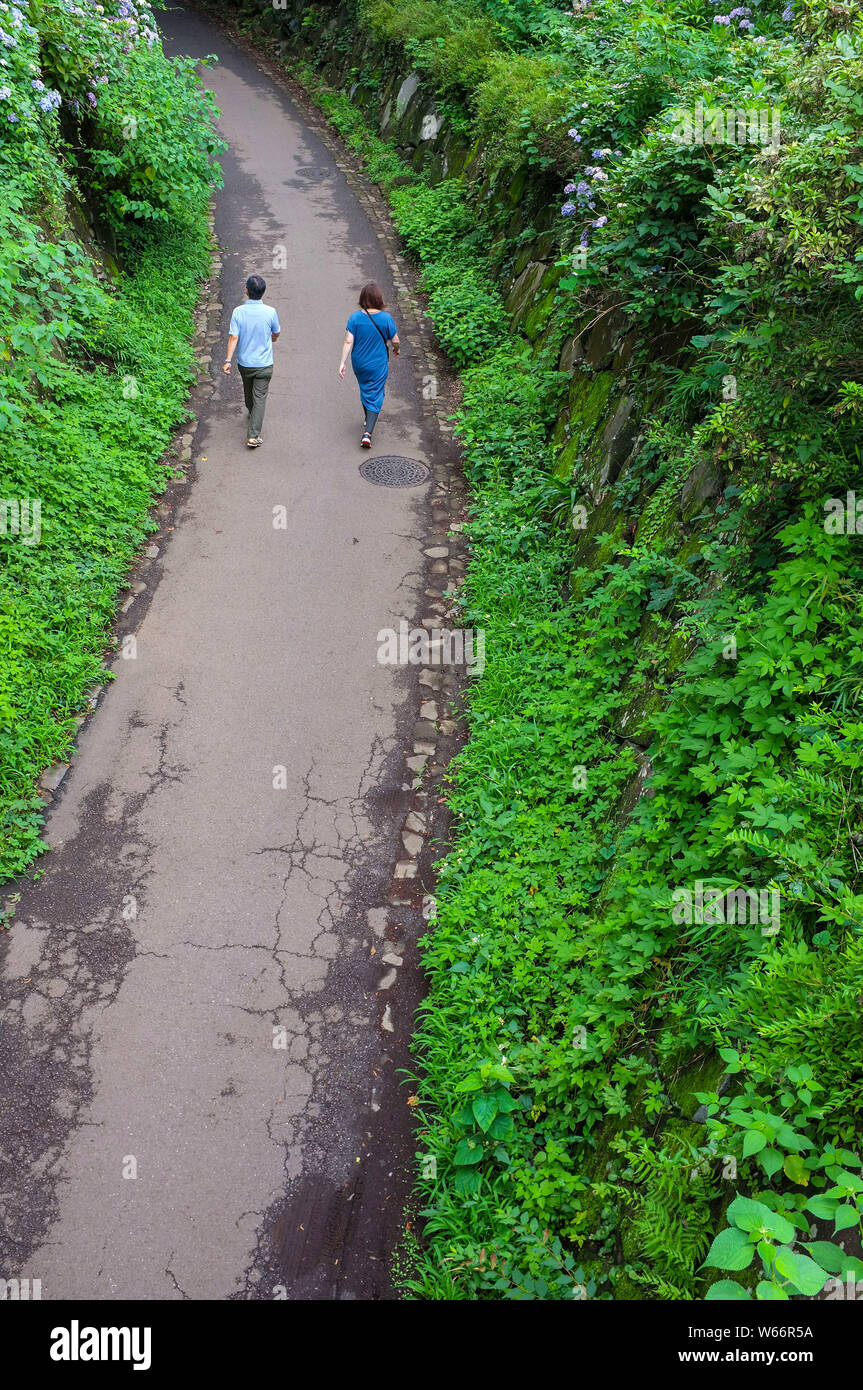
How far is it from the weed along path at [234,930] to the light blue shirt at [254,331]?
1.01 meters

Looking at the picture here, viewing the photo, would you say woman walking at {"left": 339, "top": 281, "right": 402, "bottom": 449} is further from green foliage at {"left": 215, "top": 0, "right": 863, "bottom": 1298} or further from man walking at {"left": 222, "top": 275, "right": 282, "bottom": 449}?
green foliage at {"left": 215, "top": 0, "right": 863, "bottom": 1298}

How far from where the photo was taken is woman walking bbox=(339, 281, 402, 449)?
919cm

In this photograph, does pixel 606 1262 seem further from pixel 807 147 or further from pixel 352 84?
pixel 352 84

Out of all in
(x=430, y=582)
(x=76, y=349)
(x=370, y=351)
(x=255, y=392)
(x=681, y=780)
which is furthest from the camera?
(x=255, y=392)

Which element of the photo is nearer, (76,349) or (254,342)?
(254,342)

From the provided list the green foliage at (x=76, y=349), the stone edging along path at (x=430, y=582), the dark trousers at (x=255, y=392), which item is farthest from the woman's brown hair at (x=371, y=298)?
the green foliage at (x=76, y=349)

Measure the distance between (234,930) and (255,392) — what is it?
6.19 m

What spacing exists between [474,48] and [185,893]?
44.9 ft

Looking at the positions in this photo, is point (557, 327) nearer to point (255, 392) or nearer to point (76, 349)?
point (255, 392)

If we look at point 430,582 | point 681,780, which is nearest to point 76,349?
point 430,582

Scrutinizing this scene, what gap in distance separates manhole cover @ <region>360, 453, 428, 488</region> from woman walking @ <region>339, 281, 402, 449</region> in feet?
1.73

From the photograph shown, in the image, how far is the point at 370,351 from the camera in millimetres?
9469

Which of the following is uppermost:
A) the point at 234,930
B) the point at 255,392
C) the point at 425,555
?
the point at 255,392

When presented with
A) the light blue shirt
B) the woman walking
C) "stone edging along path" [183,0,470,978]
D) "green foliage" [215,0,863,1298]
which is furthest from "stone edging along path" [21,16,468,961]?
the light blue shirt
